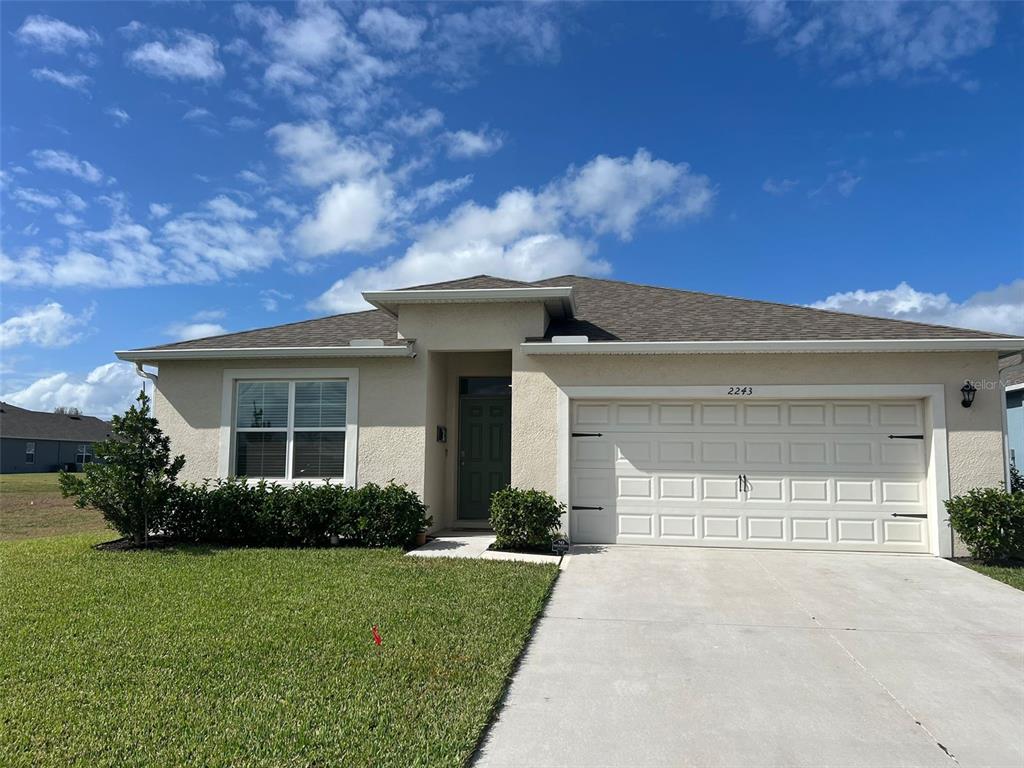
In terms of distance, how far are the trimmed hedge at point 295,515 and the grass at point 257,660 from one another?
1318 mm

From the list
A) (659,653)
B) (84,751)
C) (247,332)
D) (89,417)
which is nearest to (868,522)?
(659,653)

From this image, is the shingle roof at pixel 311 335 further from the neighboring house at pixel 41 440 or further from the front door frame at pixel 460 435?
the neighboring house at pixel 41 440

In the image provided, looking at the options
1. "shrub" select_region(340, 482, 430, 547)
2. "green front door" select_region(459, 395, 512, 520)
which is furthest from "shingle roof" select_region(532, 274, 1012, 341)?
"shrub" select_region(340, 482, 430, 547)

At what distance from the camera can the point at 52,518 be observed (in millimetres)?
16500

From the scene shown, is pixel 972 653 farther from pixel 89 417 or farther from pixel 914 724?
pixel 89 417

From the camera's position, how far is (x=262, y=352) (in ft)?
33.7

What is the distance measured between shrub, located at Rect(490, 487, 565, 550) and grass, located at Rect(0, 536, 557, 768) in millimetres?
1140

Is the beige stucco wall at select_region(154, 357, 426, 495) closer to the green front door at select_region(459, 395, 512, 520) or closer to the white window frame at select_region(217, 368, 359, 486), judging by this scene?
the white window frame at select_region(217, 368, 359, 486)

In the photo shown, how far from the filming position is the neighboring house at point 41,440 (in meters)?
45.7

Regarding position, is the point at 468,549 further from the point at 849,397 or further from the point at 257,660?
the point at 849,397

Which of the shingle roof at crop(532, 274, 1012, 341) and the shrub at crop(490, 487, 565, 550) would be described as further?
the shingle roof at crop(532, 274, 1012, 341)

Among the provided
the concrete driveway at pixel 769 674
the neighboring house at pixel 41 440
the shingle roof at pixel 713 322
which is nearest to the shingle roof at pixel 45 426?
the neighboring house at pixel 41 440

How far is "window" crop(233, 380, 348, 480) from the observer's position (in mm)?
10297

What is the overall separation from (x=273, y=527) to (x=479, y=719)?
6.59 meters
